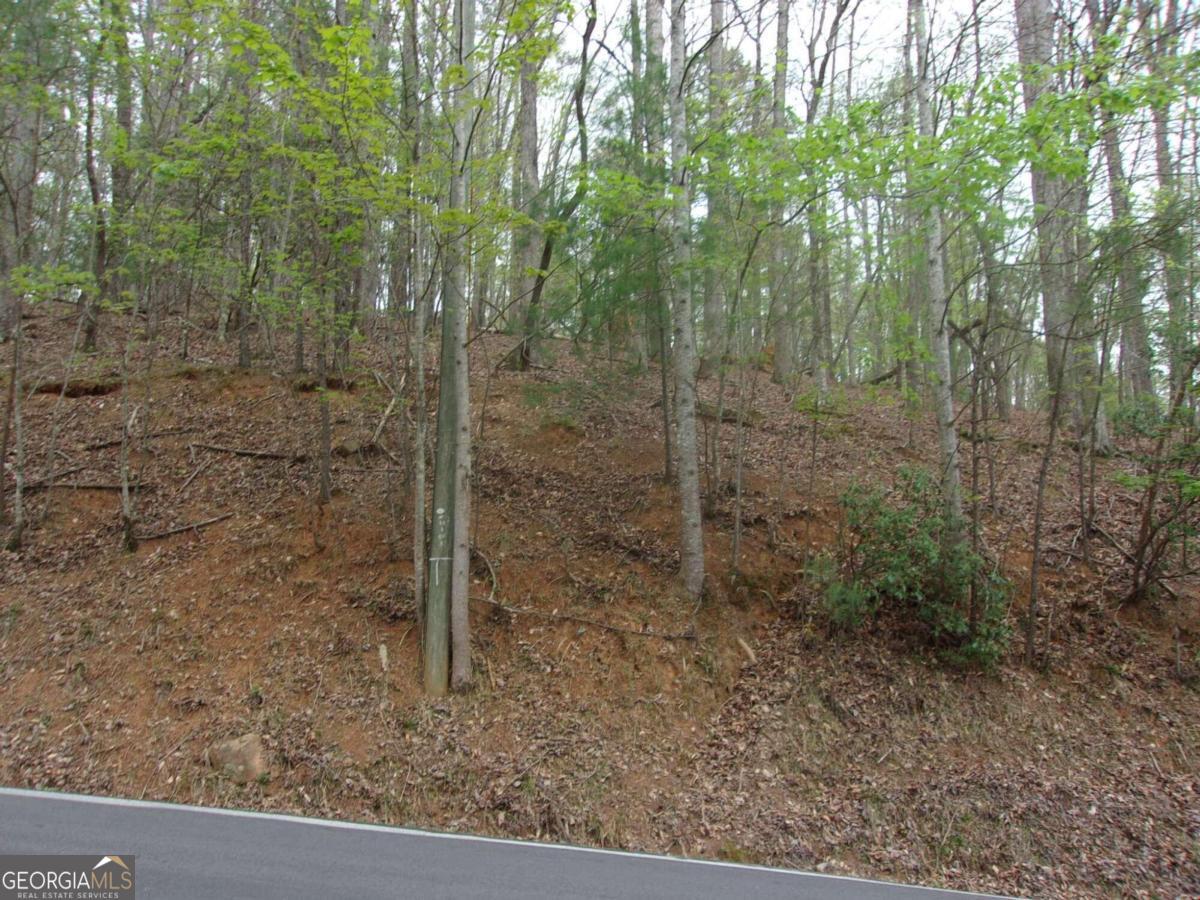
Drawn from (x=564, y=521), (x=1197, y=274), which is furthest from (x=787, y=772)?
(x=1197, y=274)

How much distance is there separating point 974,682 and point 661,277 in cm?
612

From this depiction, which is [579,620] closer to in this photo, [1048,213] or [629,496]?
[629,496]

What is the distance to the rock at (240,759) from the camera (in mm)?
6344

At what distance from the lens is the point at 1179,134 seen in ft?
29.5

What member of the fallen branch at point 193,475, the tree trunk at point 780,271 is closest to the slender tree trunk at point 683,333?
the tree trunk at point 780,271

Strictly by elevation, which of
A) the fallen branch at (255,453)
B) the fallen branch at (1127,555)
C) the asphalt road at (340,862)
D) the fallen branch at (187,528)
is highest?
the fallen branch at (255,453)

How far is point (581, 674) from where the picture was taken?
7.96 metres

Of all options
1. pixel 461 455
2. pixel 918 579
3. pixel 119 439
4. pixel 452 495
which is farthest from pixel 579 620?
pixel 119 439

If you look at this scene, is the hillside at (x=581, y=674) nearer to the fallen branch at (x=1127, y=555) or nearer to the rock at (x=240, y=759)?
the rock at (x=240, y=759)

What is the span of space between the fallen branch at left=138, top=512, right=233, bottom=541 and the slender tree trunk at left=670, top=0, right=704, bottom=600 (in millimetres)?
6445

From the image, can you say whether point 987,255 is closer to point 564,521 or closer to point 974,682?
point 974,682

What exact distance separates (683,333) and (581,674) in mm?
4342

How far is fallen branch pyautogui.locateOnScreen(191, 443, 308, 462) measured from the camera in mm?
10828

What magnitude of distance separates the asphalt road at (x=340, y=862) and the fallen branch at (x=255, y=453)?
18.6ft
